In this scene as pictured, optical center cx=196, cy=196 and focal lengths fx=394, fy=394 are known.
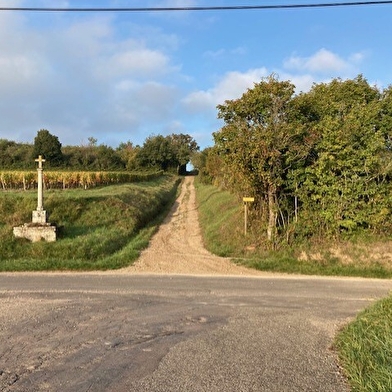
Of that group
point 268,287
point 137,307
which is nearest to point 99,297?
point 137,307

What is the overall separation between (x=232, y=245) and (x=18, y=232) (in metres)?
8.62

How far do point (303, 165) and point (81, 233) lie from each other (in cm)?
997

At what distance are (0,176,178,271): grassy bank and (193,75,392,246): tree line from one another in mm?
5764

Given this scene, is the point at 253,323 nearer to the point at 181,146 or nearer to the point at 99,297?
the point at 99,297

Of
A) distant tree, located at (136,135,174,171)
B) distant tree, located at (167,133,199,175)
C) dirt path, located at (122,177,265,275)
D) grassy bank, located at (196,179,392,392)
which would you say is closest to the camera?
grassy bank, located at (196,179,392,392)

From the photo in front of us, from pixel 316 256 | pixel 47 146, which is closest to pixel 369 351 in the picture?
pixel 316 256

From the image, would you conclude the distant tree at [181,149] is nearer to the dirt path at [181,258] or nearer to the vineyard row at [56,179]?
the vineyard row at [56,179]

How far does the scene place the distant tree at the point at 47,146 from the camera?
66750 mm

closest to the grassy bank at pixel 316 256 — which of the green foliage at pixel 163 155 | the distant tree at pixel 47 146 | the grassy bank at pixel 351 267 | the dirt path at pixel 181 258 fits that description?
the grassy bank at pixel 351 267

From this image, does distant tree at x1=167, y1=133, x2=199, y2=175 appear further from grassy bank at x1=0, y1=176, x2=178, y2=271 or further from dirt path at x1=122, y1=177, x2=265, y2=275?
dirt path at x1=122, y1=177, x2=265, y2=275

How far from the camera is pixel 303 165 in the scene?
15.5 metres

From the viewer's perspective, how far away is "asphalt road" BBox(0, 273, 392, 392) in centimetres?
435

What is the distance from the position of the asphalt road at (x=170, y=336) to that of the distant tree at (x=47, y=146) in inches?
2413

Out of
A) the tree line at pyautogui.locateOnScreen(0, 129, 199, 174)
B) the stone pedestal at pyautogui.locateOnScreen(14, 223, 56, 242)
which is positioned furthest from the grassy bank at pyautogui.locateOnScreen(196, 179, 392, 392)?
the tree line at pyautogui.locateOnScreen(0, 129, 199, 174)
